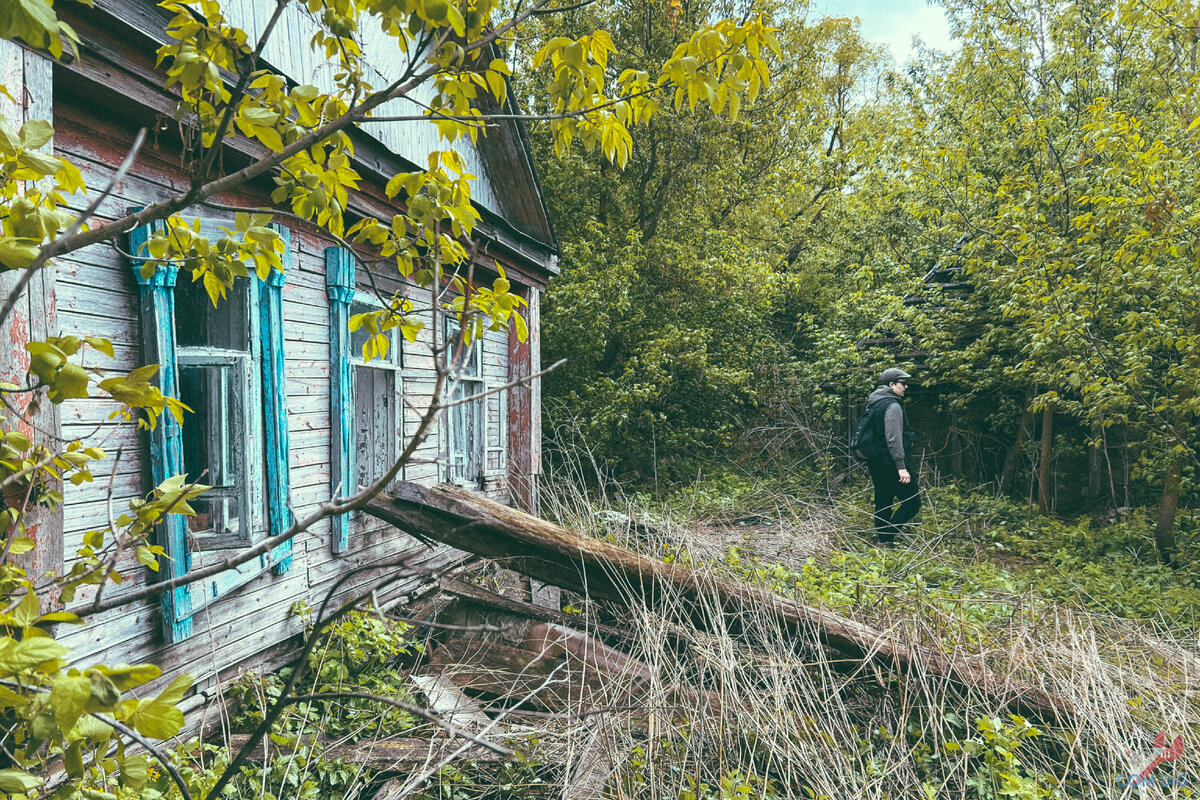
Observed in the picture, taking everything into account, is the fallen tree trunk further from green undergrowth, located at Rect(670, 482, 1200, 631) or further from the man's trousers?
the man's trousers

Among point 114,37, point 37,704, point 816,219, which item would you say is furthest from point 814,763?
point 816,219

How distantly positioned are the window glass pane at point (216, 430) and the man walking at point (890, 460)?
626cm

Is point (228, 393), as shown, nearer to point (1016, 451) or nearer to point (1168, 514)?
point (1168, 514)

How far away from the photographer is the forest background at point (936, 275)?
636 centimetres

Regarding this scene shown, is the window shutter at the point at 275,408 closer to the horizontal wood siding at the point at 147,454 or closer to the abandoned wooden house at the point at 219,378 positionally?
the abandoned wooden house at the point at 219,378

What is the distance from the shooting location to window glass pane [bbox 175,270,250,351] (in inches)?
152

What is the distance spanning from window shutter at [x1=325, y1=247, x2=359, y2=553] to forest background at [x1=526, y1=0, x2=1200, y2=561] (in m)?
3.76

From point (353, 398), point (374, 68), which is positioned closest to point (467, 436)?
point (353, 398)

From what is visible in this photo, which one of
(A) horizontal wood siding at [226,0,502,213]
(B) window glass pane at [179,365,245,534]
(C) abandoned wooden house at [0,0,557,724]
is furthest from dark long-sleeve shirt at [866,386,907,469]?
(B) window glass pane at [179,365,245,534]

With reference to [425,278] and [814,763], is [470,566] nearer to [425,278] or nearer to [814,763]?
[814,763]

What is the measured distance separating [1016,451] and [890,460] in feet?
12.1

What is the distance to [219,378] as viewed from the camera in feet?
12.7

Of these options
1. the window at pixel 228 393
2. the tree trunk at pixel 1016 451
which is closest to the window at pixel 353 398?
the window at pixel 228 393

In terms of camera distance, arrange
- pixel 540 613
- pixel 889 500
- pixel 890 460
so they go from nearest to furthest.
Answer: pixel 540 613 < pixel 890 460 < pixel 889 500
